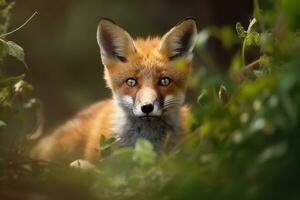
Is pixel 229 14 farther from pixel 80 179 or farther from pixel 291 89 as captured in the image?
pixel 291 89

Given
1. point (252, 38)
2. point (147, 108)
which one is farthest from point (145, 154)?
point (147, 108)

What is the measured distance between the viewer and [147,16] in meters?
12.5

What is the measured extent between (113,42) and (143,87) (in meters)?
0.61

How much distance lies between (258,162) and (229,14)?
8516 millimetres

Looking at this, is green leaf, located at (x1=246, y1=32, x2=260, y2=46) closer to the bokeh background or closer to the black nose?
the black nose

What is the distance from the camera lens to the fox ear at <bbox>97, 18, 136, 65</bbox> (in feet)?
21.5

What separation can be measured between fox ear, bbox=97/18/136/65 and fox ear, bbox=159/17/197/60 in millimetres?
265

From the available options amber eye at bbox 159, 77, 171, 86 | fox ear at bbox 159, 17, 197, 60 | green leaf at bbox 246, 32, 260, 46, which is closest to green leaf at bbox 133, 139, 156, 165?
green leaf at bbox 246, 32, 260, 46

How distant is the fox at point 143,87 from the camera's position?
6.27 meters

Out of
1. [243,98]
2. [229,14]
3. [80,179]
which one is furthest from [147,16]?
[243,98]

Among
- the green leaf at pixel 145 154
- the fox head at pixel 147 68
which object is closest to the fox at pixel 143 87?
the fox head at pixel 147 68

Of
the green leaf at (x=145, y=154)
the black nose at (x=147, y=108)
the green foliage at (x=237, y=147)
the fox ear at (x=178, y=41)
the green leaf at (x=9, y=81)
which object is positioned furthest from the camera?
the fox ear at (x=178, y=41)

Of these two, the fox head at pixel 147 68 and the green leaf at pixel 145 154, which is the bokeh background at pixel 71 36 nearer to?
the fox head at pixel 147 68

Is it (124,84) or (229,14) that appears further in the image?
(229,14)
